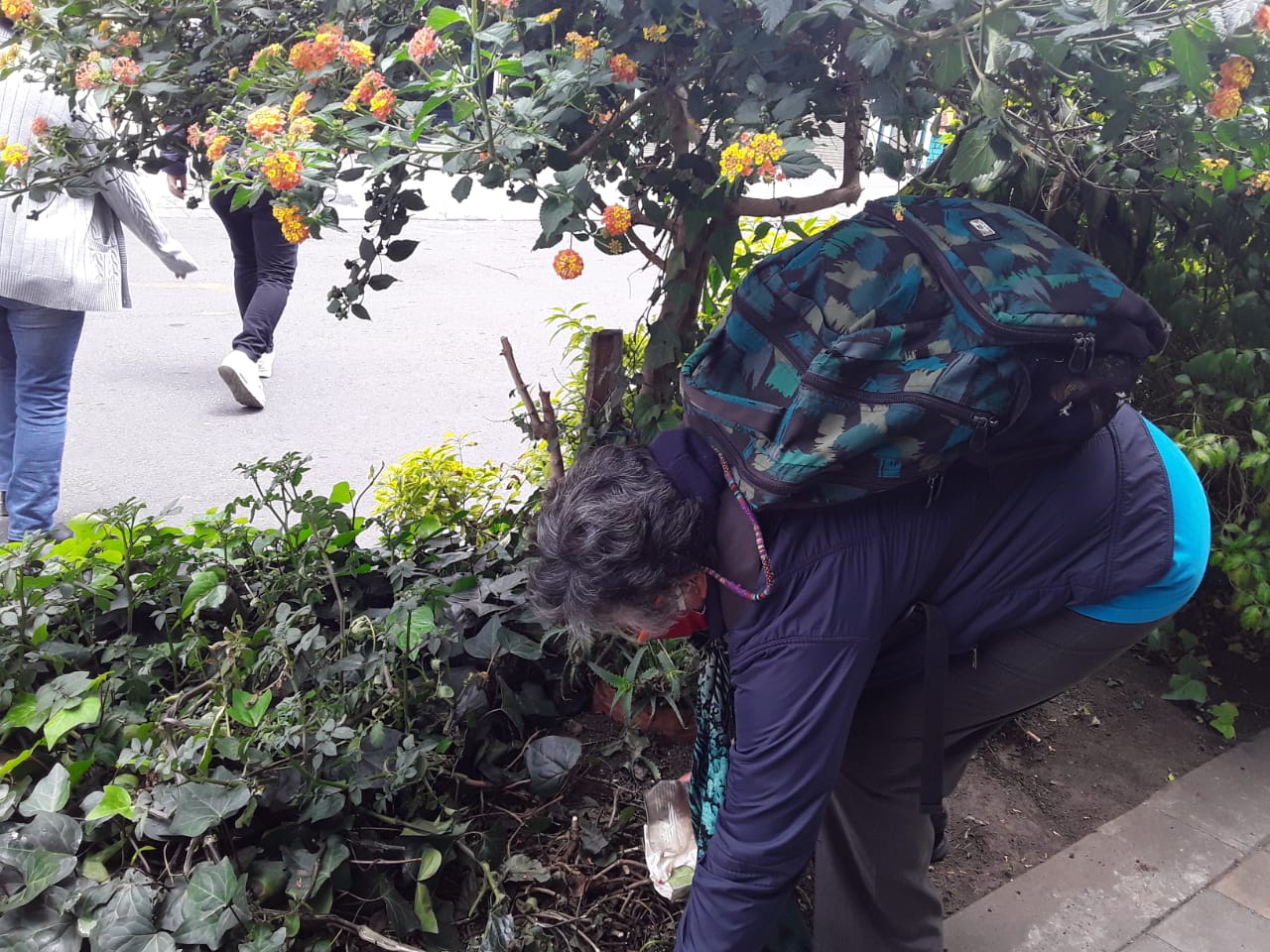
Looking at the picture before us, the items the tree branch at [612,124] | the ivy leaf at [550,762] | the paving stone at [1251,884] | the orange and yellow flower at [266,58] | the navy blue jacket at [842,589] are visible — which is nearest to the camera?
the navy blue jacket at [842,589]

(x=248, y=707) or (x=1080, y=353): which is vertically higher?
(x=1080, y=353)

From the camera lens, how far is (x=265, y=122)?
155cm

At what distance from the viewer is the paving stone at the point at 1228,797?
8.50 feet

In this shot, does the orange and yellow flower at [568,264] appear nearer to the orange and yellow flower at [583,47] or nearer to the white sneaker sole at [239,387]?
the orange and yellow flower at [583,47]

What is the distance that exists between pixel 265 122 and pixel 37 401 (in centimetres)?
260

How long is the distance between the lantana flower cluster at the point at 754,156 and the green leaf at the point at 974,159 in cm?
26

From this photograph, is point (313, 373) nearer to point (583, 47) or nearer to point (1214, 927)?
point (583, 47)

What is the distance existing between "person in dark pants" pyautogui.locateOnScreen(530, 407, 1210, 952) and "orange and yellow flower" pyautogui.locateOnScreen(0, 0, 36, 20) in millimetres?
1370

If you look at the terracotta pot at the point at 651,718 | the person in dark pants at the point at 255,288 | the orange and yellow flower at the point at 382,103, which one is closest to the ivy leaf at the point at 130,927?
the terracotta pot at the point at 651,718

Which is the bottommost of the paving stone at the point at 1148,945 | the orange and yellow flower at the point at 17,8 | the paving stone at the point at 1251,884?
the paving stone at the point at 1251,884

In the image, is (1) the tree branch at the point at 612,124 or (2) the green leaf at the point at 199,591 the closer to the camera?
(1) the tree branch at the point at 612,124

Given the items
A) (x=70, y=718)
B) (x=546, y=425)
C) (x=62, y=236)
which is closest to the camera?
(x=70, y=718)

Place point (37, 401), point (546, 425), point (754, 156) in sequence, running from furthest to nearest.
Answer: point (37, 401), point (546, 425), point (754, 156)

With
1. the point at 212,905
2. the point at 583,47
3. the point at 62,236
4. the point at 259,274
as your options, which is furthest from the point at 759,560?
the point at 259,274
